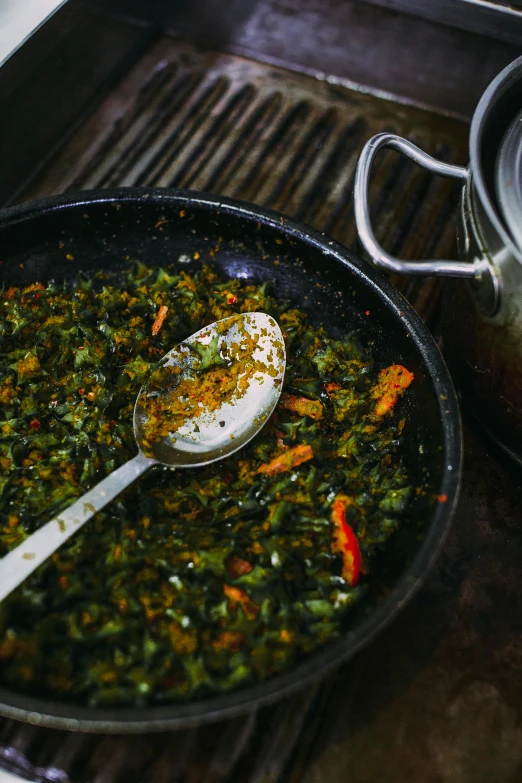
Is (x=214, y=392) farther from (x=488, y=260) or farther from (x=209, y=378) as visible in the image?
(x=488, y=260)

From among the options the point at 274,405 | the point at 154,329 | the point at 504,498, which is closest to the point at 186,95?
the point at 154,329

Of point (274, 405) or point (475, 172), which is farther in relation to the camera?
point (274, 405)

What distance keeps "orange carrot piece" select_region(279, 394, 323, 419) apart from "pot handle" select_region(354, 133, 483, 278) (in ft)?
1.13

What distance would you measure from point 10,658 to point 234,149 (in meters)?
1.80

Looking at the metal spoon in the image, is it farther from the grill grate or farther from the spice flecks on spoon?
the grill grate

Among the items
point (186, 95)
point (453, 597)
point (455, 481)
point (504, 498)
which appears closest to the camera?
point (455, 481)

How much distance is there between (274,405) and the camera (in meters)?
1.50

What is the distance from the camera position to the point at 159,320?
1.65 meters

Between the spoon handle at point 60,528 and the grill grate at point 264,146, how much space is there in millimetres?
1051

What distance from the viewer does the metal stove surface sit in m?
1.27

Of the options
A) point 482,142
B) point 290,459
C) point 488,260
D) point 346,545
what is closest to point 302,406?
point 290,459

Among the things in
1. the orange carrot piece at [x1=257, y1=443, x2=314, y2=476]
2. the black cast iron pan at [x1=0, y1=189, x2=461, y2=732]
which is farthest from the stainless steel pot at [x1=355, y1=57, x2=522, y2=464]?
the orange carrot piece at [x1=257, y1=443, x2=314, y2=476]

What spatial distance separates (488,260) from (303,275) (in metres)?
0.55

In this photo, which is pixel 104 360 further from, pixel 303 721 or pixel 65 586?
pixel 303 721
